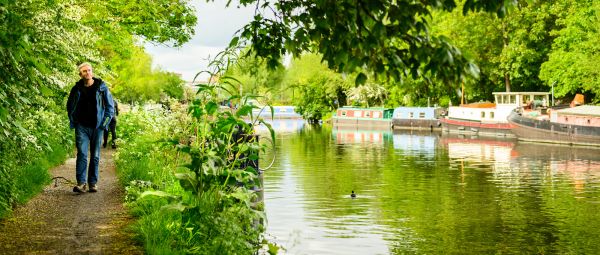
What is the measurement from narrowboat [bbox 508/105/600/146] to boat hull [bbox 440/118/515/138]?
3.50 m

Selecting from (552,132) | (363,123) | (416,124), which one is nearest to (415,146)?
(552,132)

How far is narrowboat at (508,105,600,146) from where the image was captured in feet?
123

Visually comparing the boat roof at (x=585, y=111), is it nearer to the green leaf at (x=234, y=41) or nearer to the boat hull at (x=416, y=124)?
the boat hull at (x=416, y=124)

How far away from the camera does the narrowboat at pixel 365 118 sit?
211ft

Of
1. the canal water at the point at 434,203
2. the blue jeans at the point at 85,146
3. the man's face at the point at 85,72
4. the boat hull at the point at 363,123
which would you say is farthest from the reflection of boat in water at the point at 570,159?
the boat hull at the point at 363,123

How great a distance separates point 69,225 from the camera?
7840 mm

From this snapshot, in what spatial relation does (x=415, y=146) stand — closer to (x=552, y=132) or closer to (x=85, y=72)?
(x=552, y=132)

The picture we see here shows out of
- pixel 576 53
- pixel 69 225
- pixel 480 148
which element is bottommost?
pixel 480 148

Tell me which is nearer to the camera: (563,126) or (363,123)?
(563,126)

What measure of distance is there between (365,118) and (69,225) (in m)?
59.5

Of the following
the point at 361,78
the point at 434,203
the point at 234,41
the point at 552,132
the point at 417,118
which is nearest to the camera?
the point at 361,78

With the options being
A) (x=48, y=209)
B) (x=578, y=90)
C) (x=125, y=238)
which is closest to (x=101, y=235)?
(x=125, y=238)

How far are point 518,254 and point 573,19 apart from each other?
126ft

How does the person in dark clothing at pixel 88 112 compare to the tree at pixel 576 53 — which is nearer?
the person in dark clothing at pixel 88 112
